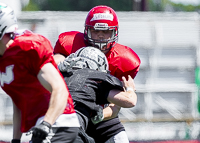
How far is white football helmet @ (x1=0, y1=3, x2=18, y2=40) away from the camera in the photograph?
3.10m

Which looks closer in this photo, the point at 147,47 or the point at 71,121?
the point at 71,121

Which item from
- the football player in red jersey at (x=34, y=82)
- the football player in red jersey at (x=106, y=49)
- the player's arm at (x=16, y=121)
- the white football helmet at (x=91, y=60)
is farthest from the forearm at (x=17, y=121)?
the football player in red jersey at (x=106, y=49)

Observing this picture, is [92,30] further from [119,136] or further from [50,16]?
[50,16]

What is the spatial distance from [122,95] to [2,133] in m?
6.63

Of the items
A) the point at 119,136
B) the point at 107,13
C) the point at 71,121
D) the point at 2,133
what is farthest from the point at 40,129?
the point at 2,133

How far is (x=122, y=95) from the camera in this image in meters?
3.49

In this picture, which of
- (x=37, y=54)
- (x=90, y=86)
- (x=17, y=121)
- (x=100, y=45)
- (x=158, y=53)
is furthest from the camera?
(x=158, y=53)

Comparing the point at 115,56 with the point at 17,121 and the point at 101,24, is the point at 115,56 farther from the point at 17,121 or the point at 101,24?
the point at 17,121

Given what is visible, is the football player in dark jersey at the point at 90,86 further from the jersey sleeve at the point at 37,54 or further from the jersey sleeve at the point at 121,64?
the jersey sleeve at the point at 121,64

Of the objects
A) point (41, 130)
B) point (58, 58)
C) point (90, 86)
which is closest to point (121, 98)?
point (90, 86)

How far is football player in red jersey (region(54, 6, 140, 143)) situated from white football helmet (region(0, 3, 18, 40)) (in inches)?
43.1

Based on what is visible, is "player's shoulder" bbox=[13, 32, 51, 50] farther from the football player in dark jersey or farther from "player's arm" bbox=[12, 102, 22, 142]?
"player's arm" bbox=[12, 102, 22, 142]

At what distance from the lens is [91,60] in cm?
353

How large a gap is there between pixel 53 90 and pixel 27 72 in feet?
0.73
